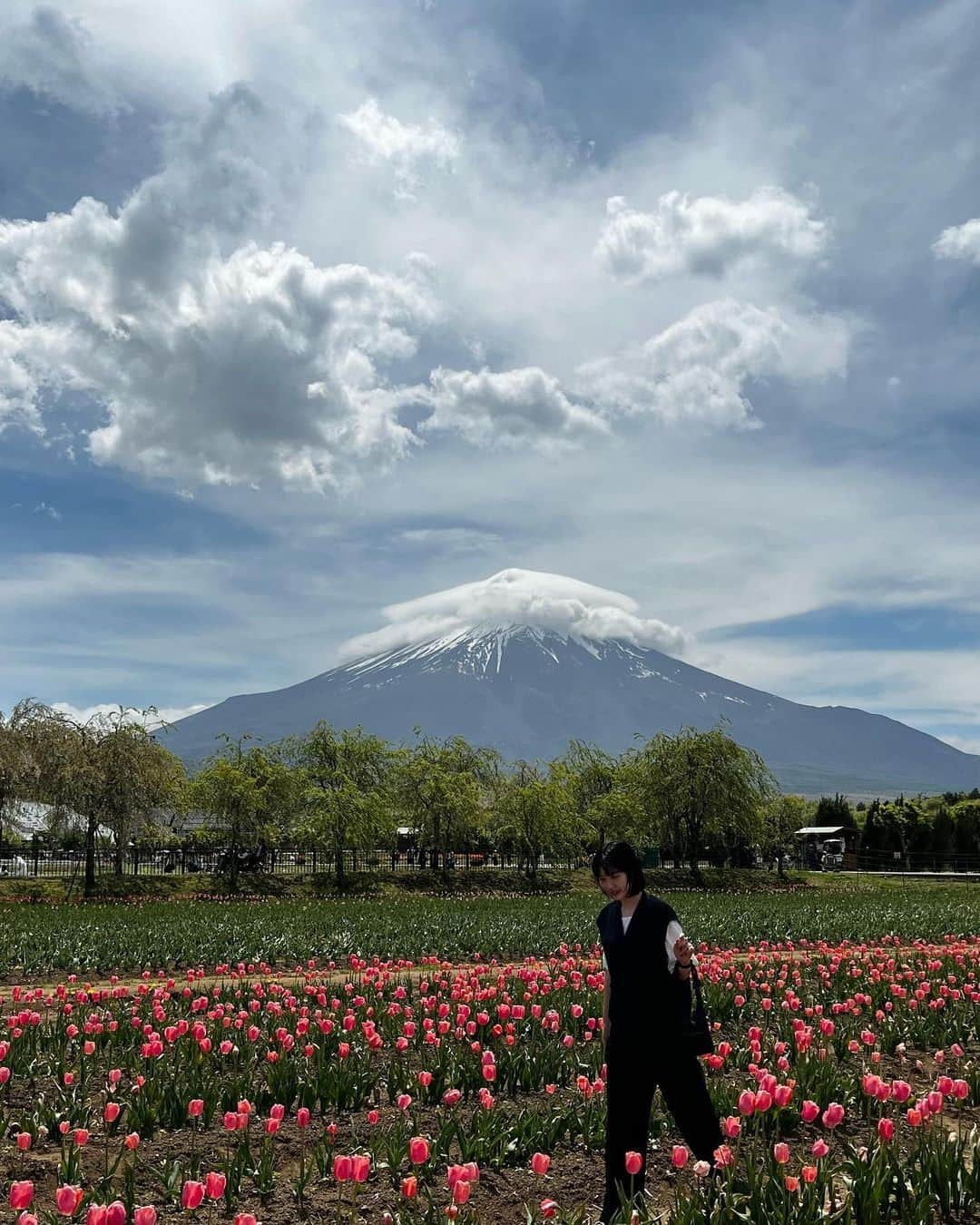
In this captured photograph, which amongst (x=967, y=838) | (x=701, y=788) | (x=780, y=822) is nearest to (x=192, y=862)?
(x=701, y=788)

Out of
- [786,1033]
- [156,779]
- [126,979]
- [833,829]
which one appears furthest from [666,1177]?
[833,829]

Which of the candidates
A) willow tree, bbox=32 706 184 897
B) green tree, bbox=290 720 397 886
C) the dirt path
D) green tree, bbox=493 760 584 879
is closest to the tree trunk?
willow tree, bbox=32 706 184 897

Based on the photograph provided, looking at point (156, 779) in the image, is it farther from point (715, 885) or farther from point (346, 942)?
point (715, 885)

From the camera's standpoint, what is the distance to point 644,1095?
215 inches

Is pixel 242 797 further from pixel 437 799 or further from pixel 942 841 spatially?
pixel 942 841

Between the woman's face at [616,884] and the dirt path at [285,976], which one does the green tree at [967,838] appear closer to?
the dirt path at [285,976]

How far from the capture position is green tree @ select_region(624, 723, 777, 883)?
48594 millimetres

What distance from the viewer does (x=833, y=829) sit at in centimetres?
7788

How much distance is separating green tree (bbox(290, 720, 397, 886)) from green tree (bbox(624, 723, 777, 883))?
1442cm

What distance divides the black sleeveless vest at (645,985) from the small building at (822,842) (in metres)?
67.6

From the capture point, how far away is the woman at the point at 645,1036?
213 inches

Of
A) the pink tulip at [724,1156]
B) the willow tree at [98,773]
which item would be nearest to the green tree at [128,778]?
the willow tree at [98,773]

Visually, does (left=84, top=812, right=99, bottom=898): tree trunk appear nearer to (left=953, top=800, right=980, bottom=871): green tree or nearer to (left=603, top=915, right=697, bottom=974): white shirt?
(left=603, top=915, right=697, bottom=974): white shirt

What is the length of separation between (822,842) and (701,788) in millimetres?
37483
